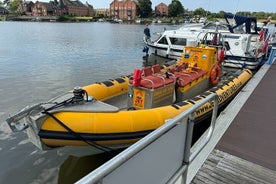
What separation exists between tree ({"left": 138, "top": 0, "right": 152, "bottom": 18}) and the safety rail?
105159mm

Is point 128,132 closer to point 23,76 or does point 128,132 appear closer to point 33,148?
point 33,148

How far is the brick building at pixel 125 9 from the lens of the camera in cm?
10094

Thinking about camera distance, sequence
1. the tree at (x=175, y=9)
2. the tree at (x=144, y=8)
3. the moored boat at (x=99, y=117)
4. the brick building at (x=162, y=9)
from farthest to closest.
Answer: the brick building at (x=162, y=9) → the tree at (x=144, y=8) → the tree at (x=175, y=9) → the moored boat at (x=99, y=117)

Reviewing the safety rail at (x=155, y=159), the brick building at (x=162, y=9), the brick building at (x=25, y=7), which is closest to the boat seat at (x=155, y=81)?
the safety rail at (x=155, y=159)

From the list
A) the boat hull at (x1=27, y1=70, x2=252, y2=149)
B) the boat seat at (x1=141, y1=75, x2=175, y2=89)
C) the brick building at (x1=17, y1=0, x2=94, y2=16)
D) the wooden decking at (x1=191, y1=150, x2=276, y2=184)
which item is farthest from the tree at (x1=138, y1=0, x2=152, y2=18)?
the wooden decking at (x1=191, y1=150, x2=276, y2=184)

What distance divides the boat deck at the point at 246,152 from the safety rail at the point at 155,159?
0.78 meters

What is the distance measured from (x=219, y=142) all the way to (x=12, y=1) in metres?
132

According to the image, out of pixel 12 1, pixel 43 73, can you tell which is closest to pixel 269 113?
pixel 43 73

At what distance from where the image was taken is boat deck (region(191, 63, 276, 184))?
2.80 meters

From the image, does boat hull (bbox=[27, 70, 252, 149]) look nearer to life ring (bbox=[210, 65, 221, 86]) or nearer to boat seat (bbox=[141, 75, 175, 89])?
boat seat (bbox=[141, 75, 175, 89])

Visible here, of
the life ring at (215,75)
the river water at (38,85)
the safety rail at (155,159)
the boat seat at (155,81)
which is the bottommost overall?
the river water at (38,85)

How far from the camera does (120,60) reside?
615 inches

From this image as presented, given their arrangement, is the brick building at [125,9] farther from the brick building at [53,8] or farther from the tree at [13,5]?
the tree at [13,5]

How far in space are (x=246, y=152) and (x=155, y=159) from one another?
214 centimetres
